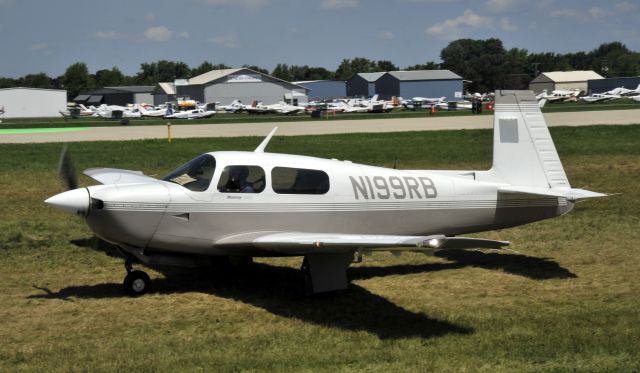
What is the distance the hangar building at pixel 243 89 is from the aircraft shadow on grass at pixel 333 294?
120 meters

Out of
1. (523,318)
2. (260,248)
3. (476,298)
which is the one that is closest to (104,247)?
(260,248)

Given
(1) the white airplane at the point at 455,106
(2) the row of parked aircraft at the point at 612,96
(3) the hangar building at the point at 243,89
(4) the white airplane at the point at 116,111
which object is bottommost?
(4) the white airplane at the point at 116,111

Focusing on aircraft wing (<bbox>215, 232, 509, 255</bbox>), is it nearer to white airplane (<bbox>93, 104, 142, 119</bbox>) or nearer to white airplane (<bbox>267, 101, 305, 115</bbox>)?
white airplane (<bbox>267, 101, 305, 115</bbox>)

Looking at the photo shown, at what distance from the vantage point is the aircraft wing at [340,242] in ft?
25.1

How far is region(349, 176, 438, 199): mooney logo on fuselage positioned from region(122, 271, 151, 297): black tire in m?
3.07

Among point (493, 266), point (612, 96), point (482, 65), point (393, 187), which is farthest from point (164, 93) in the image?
point (393, 187)

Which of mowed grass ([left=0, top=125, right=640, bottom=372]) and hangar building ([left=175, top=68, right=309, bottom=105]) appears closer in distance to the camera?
mowed grass ([left=0, top=125, right=640, bottom=372])

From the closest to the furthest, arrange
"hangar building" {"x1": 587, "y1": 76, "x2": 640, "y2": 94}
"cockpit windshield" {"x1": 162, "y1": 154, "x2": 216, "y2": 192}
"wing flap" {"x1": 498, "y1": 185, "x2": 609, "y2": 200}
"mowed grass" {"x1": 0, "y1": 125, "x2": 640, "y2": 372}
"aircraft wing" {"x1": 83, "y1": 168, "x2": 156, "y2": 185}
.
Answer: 1. "mowed grass" {"x1": 0, "y1": 125, "x2": 640, "y2": 372}
2. "cockpit windshield" {"x1": 162, "y1": 154, "x2": 216, "y2": 192}
3. "wing flap" {"x1": 498, "y1": 185, "x2": 609, "y2": 200}
4. "aircraft wing" {"x1": 83, "y1": 168, "x2": 156, "y2": 185}
5. "hangar building" {"x1": 587, "y1": 76, "x2": 640, "y2": 94}

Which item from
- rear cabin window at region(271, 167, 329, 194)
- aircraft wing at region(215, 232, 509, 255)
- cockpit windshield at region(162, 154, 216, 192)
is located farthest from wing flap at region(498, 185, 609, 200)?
cockpit windshield at region(162, 154, 216, 192)

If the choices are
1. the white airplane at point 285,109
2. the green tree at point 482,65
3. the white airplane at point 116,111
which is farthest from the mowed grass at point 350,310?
the green tree at point 482,65

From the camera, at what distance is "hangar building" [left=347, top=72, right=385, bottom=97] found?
496 ft

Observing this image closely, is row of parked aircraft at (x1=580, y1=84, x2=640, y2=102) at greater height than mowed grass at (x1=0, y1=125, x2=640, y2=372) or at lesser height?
greater

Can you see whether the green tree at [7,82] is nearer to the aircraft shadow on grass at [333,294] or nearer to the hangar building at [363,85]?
the hangar building at [363,85]

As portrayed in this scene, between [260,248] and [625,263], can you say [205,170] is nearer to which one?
[260,248]
